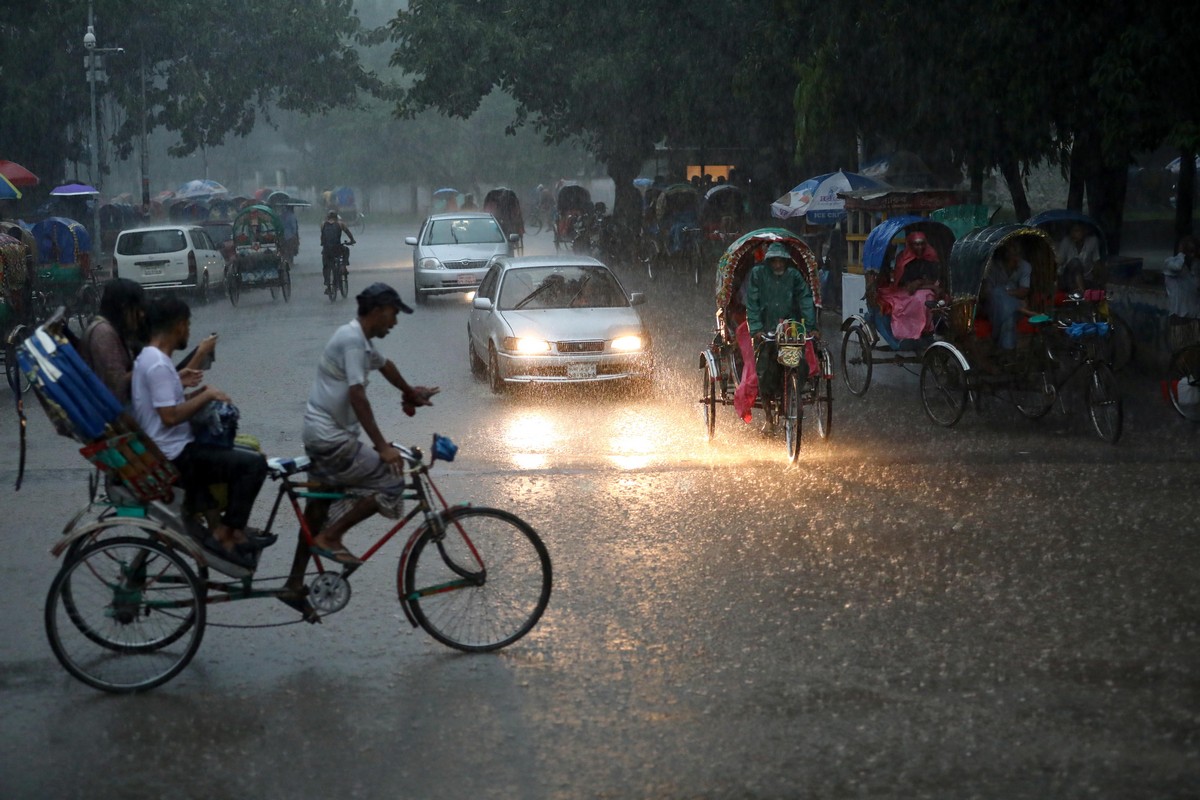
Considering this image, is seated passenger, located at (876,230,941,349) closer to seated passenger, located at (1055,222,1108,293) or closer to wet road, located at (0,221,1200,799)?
seated passenger, located at (1055,222,1108,293)

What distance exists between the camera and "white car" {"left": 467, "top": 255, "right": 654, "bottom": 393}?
49.7ft

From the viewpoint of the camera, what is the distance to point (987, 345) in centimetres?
1323

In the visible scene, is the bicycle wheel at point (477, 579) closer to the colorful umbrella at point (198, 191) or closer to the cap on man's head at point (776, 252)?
the cap on man's head at point (776, 252)

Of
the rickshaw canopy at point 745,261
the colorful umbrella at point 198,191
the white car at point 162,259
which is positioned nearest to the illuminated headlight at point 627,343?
the rickshaw canopy at point 745,261

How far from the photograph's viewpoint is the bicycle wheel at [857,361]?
14.8 metres

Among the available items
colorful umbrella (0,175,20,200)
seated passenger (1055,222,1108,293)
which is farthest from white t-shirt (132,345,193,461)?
colorful umbrella (0,175,20,200)

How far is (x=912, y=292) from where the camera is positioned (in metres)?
15.0

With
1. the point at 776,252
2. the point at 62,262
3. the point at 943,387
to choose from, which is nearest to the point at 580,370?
the point at 776,252

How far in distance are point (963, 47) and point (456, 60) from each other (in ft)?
90.4

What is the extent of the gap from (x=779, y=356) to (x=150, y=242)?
21.5 m

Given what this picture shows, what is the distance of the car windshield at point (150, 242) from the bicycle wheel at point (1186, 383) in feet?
71.9

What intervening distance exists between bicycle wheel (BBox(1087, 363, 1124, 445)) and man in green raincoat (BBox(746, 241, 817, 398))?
227 cm

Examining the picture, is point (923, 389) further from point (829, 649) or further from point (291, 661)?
point (291, 661)

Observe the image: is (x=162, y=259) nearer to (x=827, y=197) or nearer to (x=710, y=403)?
(x=827, y=197)
